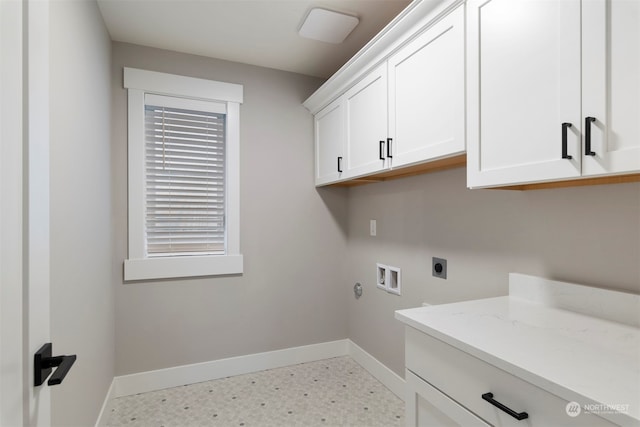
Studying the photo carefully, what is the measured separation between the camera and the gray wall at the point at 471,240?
1.19m

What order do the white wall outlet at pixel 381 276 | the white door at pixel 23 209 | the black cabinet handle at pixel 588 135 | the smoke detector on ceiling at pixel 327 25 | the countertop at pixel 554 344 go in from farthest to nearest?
1. the white wall outlet at pixel 381 276
2. the smoke detector on ceiling at pixel 327 25
3. the black cabinet handle at pixel 588 135
4. the countertop at pixel 554 344
5. the white door at pixel 23 209

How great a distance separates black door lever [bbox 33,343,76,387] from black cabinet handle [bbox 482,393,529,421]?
1.05 m

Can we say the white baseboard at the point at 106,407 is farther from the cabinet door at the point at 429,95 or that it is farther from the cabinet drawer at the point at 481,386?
the cabinet door at the point at 429,95

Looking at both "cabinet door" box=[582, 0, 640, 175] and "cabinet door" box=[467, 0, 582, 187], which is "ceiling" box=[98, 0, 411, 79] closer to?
"cabinet door" box=[467, 0, 582, 187]

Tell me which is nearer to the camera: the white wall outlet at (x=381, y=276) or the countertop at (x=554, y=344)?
the countertop at (x=554, y=344)

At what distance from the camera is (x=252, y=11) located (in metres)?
2.00

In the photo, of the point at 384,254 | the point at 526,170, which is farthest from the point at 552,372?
the point at 384,254

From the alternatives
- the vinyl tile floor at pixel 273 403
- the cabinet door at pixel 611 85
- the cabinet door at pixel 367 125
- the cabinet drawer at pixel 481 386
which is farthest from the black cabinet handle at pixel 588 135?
the vinyl tile floor at pixel 273 403

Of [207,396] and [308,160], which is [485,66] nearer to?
[308,160]

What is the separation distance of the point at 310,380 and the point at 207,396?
2.40 ft

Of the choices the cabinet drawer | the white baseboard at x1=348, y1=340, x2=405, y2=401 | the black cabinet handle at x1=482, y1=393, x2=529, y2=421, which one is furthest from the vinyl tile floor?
the black cabinet handle at x1=482, y1=393, x2=529, y2=421

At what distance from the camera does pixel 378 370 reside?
2547 mm

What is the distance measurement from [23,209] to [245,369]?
2.34 meters

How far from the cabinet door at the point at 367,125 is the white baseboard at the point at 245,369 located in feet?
4.80
